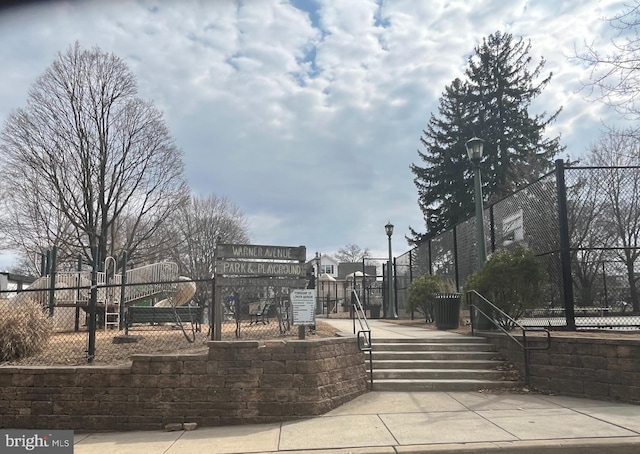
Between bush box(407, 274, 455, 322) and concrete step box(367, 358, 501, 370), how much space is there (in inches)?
233

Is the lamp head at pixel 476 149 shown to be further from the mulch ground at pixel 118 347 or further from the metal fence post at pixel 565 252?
the mulch ground at pixel 118 347

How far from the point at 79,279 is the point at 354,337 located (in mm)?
10793

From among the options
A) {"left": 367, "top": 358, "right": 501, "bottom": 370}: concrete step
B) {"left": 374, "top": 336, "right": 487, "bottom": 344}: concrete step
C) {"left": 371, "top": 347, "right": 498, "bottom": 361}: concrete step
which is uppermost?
{"left": 374, "top": 336, "right": 487, "bottom": 344}: concrete step

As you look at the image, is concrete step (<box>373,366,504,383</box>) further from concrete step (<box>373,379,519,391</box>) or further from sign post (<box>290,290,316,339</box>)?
sign post (<box>290,290,316,339</box>)

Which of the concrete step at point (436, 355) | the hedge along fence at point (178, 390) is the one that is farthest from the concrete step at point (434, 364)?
the hedge along fence at point (178, 390)

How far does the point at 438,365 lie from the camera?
875cm

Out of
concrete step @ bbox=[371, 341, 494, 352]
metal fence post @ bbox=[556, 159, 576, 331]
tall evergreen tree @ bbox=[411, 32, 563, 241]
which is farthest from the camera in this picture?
tall evergreen tree @ bbox=[411, 32, 563, 241]

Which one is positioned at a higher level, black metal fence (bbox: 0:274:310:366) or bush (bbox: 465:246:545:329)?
bush (bbox: 465:246:545:329)

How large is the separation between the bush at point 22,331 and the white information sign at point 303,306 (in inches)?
180

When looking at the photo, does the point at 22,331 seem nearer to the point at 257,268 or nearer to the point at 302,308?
the point at 257,268

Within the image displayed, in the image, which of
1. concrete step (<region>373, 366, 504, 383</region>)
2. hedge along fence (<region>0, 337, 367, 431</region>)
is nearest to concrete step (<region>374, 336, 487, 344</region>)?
concrete step (<region>373, 366, 504, 383</region>)

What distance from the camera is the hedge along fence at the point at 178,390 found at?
710 cm

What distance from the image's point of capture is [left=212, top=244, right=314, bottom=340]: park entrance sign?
852 cm

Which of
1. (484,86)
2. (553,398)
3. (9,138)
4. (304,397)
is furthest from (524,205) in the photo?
(484,86)
